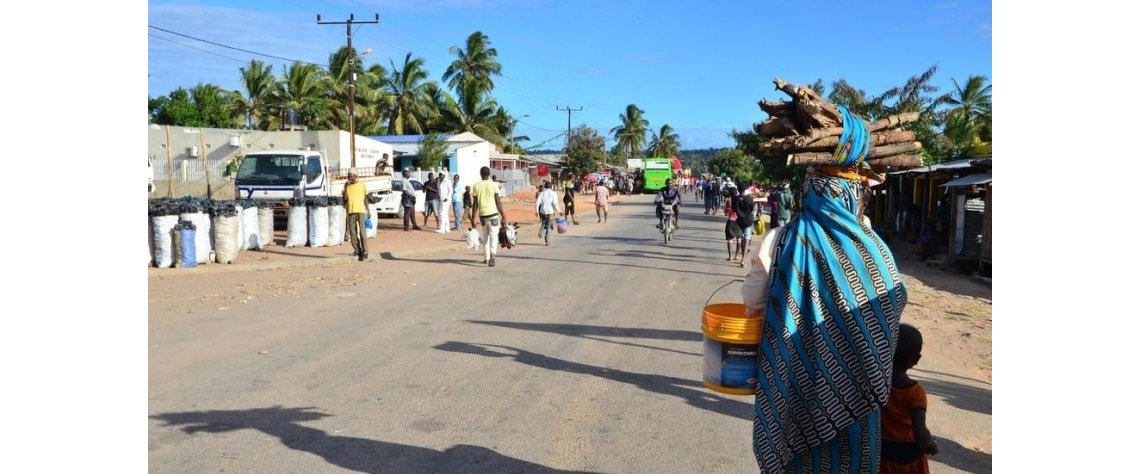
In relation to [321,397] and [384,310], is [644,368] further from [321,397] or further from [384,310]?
[384,310]

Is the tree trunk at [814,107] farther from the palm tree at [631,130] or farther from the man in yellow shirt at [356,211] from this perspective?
the palm tree at [631,130]

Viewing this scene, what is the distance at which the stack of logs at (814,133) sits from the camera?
10.9ft

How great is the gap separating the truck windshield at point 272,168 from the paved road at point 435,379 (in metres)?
8.50

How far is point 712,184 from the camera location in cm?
4103

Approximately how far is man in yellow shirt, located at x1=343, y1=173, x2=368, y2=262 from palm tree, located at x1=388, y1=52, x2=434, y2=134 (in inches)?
1591

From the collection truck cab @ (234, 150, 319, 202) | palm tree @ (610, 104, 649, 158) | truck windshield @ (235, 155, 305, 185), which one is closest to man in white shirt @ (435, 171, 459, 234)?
truck cab @ (234, 150, 319, 202)

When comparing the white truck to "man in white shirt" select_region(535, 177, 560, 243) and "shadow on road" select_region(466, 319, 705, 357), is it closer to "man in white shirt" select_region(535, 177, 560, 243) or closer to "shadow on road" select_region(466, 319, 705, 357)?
"man in white shirt" select_region(535, 177, 560, 243)

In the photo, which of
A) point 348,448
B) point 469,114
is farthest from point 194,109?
point 348,448

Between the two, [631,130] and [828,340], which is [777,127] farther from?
[631,130]

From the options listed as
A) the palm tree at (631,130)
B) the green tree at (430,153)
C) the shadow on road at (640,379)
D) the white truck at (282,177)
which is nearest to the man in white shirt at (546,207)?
the white truck at (282,177)

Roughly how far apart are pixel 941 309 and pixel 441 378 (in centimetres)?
787

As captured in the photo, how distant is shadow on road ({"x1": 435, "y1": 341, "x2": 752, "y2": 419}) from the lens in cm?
586

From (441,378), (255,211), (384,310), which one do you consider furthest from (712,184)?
(441,378)
